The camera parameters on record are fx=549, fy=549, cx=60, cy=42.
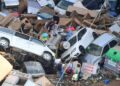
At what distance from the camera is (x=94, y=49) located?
76.7ft

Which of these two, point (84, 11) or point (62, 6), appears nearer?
point (84, 11)

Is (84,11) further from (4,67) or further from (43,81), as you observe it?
(4,67)

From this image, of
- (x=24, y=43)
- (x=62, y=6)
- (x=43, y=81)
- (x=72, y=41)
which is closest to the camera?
(x=43, y=81)

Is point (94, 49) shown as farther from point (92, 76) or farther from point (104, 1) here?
point (104, 1)

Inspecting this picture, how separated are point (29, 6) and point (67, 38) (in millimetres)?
4356

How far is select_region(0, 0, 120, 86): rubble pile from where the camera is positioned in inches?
830

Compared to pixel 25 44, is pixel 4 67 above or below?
above

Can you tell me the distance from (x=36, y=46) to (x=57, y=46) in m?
1.25

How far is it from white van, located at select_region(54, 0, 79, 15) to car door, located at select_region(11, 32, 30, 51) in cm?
549

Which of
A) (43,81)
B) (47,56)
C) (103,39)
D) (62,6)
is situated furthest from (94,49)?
(62,6)

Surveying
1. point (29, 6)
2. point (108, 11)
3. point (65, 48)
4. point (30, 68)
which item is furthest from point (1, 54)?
point (108, 11)

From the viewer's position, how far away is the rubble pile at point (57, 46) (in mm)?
21094

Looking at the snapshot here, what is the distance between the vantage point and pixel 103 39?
931 inches

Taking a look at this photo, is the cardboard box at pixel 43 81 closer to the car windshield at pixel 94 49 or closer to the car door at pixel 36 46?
the car door at pixel 36 46
